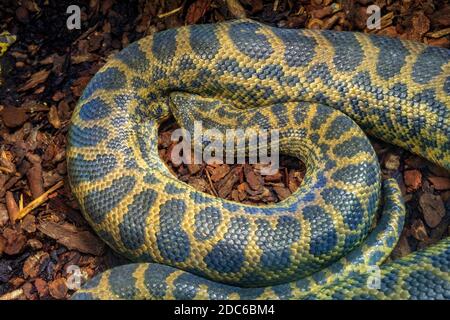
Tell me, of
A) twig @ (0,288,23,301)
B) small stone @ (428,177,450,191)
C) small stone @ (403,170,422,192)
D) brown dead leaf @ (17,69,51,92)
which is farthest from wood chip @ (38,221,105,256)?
small stone @ (428,177,450,191)

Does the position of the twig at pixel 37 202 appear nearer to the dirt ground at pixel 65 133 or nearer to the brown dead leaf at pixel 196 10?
the dirt ground at pixel 65 133

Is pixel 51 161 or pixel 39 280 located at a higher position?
pixel 51 161

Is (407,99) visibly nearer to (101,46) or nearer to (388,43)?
(388,43)

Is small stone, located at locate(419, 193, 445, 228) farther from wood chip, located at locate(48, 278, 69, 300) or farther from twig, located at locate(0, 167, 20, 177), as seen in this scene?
twig, located at locate(0, 167, 20, 177)

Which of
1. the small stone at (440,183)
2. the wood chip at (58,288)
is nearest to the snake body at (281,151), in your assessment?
the small stone at (440,183)
